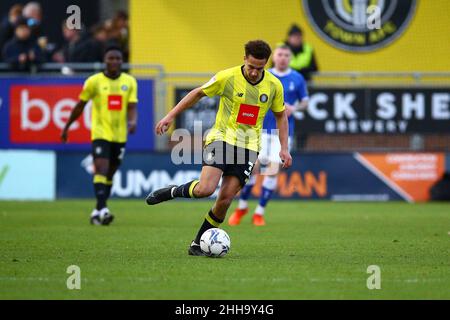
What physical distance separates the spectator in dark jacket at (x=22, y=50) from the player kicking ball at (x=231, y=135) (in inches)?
426

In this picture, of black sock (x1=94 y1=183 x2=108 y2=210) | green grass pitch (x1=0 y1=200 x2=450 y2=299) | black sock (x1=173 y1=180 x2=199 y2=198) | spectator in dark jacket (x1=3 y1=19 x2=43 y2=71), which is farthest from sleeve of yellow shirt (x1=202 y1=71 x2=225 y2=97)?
spectator in dark jacket (x1=3 y1=19 x2=43 y2=71)

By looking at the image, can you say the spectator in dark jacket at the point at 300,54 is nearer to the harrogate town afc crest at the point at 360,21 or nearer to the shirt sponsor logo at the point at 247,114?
the harrogate town afc crest at the point at 360,21

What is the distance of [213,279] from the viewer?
8.54 meters

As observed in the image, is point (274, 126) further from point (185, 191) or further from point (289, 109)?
point (185, 191)

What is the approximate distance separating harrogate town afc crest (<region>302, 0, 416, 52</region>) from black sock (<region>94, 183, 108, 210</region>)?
9556mm

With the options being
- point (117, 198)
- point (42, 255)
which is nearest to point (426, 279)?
point (42, 255)

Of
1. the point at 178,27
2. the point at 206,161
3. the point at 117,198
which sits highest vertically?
the point at 178,27

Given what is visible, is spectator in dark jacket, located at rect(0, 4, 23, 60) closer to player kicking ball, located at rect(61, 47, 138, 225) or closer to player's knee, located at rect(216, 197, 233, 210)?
player kicking ball, located at rect(61, 47, 138, 225)

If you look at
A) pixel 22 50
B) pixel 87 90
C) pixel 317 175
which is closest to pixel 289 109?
pixel 87 90

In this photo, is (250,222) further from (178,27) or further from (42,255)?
(178,27)

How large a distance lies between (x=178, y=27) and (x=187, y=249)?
12.4 metres

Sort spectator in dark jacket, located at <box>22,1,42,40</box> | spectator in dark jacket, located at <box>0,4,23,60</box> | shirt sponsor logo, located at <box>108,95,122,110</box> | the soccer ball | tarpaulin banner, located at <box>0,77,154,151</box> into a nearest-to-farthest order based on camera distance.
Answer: the soccer ball, shirt sponsor logo, located at <box>108,95,122,110</box>, tarpaulin banner, located at <box>0,77,154,151</box>, spectator in dark jacket, located at <box>22,1,42,40</box>, spectator in dark jacket, located at <box>0,4,23,60</box>

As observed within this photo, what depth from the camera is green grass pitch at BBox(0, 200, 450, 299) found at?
802cm
